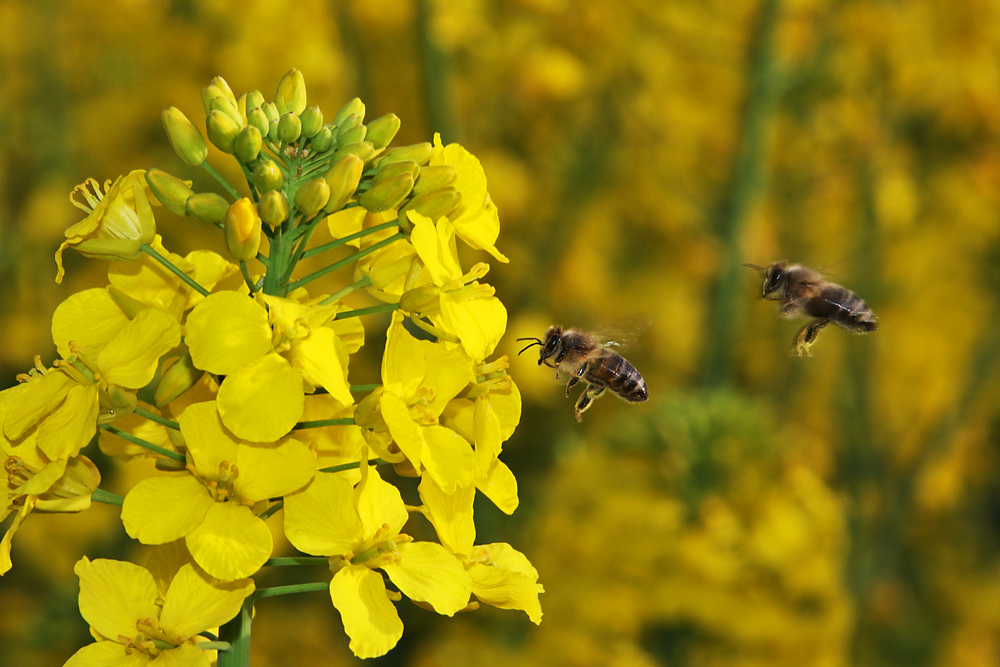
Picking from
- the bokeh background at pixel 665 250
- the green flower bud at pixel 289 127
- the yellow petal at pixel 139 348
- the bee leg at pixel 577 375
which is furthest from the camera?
the bokeh background at pixel 665 250

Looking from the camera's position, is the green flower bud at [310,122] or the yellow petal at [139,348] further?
the green flower bud at [310,122]

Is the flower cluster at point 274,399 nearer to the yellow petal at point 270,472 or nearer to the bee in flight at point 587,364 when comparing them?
the yellow petal at point 270,472

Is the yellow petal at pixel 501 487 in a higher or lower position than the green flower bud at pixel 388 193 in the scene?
lower

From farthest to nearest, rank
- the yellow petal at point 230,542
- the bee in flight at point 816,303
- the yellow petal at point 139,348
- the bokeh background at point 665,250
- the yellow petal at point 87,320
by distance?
the bokeh background at point 665,250 → the bee in flight at point 816,303 → the yellow petal at point 87,320 → the yellow petal at point 139,348 → the yellow petal at point 230,542

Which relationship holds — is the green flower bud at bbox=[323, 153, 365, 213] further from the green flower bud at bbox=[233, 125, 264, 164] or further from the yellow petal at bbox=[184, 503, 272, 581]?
the yellow petal at bbox=[184, 503, 272, 581]

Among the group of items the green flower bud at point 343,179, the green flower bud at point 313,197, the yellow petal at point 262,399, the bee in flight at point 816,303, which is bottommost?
the yellow petal at point 262,399

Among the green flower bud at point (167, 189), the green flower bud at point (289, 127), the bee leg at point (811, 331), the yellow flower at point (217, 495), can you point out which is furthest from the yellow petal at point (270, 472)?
the bee leg at point (811, 331)

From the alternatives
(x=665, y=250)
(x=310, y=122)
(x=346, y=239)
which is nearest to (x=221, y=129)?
(x=310, y=122)

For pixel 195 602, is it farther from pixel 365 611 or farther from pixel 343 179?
pixel 343 179

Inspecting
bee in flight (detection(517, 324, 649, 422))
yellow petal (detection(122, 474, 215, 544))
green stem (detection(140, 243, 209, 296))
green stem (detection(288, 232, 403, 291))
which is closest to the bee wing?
bee in flight (detection(517, 324, 649, 422))

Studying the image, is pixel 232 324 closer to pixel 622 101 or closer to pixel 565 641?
pixel 565 641
